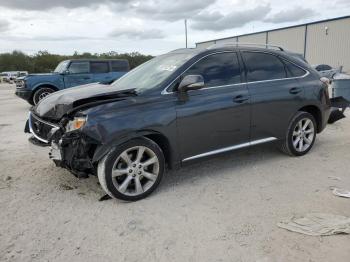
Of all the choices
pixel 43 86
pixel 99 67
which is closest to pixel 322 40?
pixel 99 67

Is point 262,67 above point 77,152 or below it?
above

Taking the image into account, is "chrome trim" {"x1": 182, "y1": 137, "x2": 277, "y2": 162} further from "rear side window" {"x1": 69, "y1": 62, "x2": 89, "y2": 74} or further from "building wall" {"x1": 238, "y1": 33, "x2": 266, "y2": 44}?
"building wall" {"x1": 238, "y1": 33, "x2": 266, "y2": 44}

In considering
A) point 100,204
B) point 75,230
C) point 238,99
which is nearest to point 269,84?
point 238,99

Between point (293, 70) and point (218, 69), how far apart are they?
4.95 feet

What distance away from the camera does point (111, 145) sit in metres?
3.81

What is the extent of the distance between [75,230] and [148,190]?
1016 millimetres

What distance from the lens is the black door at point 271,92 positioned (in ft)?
16.3

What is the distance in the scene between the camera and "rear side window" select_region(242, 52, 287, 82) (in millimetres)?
4973

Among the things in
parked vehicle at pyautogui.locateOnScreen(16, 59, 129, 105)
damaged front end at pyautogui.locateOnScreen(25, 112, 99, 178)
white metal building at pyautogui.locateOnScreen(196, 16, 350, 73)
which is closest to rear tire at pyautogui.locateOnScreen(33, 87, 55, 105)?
parked vehicle at pyautogui.locateOnScreen(16, 59, 129, 105)

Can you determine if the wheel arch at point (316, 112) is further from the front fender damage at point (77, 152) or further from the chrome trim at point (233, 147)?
the front fender damage at point (77, 152)

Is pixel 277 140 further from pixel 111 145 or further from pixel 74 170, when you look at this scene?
pixel 74 170

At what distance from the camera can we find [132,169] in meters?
4.03

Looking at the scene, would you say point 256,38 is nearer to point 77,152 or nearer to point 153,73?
point 153,73

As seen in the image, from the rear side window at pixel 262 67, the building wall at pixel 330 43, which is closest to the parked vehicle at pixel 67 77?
the rear side window at pixel 262 67
